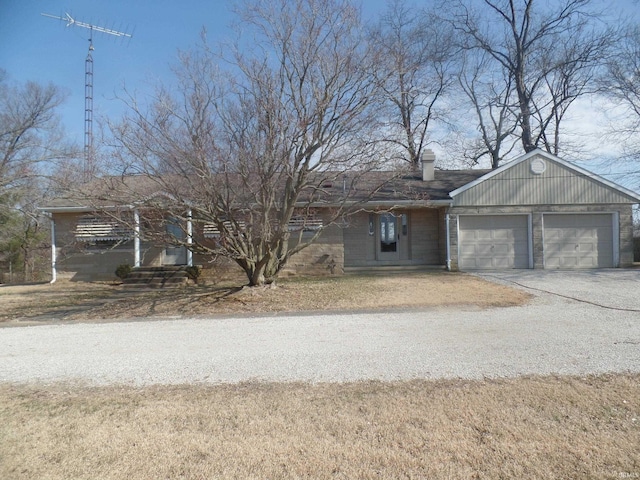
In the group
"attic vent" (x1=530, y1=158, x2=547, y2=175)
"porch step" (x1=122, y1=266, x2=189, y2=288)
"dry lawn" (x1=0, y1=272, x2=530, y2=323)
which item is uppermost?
"attic vent" (x1=530, y1=158, x2=547, y2=175)

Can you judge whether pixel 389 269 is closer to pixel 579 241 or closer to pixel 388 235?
pixel 388 235

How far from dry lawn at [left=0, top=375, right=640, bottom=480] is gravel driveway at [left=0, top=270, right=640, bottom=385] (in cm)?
45

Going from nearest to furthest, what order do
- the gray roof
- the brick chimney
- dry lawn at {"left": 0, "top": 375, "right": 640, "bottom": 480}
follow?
1. dry lawn at {"left": 0, "top": 375, "right": 640, "bottom": 480}
2. the gray roof
3. the brick chimney

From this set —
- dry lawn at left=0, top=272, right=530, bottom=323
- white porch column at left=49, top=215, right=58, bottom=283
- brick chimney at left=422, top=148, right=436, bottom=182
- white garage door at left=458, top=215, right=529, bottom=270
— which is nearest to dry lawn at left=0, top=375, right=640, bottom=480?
dry lawn at left=0, top=272, right=530, bottom=323

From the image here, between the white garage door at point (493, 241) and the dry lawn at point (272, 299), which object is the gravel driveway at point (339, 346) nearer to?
the dry lawn at point (272, 299)

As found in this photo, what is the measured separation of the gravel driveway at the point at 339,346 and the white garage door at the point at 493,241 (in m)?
6.74

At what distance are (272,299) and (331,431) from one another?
6949 millimetres

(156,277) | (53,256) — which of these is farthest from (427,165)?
(53,256)

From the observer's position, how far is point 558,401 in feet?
12.6

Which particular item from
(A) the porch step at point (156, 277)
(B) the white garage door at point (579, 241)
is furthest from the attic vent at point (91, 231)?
(B) the white garage door at point (579, 241)

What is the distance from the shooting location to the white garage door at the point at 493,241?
51.9 ft

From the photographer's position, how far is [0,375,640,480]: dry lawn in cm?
289

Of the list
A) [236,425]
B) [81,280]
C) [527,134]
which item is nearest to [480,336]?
[236,425]

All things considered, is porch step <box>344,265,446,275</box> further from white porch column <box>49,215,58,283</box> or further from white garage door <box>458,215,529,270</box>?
white porch column <box>49,215,58,283</box>
